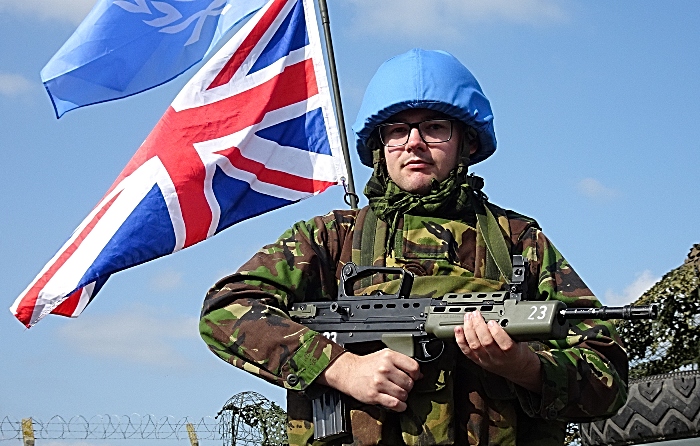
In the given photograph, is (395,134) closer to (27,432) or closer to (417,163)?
(417,163)

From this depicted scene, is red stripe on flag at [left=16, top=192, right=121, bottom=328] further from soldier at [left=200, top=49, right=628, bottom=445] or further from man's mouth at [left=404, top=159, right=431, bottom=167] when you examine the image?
man's mouth at [left=404, top=159, right=431, bottom=167]

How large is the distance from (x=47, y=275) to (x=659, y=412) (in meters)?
3.62

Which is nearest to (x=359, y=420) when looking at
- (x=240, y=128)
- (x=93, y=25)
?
(x=240, y=128)

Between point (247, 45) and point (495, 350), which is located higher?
point (247, 45)

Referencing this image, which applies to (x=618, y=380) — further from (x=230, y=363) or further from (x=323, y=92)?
(x=323, y=92)

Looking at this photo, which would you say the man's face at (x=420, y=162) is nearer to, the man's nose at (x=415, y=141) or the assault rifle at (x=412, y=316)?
the man's nose at (x=415, y=141)

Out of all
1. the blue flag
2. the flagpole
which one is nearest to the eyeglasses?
the flagpole

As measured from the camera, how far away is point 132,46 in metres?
7.45

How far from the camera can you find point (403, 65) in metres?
4.11

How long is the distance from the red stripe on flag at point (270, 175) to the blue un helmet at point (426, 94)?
9.28ft

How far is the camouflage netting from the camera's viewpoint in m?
5.93

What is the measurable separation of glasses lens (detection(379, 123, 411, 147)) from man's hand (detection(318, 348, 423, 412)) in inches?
33.1

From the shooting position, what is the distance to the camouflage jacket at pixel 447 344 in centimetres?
358

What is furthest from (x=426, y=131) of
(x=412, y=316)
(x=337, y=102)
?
(x=337, y=102)
